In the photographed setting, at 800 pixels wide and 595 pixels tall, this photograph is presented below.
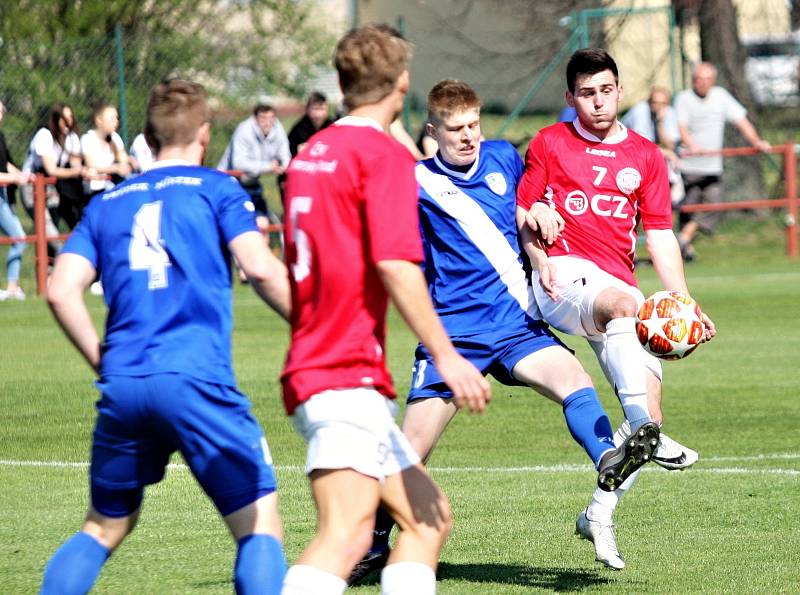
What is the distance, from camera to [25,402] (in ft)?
37.4

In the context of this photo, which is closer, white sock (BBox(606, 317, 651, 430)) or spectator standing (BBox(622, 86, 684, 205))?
white sock (BBox(606, 317, 651, 430))

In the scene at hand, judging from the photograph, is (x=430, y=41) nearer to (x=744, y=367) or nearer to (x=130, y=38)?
(x=130, y=38)

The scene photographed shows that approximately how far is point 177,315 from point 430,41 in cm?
3188

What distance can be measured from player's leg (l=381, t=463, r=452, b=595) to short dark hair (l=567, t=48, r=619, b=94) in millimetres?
2710

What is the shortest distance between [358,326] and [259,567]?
801 millimetres

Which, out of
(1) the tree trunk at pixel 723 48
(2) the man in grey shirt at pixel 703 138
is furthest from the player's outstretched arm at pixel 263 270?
(1) the tree trunk at pixel 723 48

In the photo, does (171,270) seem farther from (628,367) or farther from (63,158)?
(63,158)

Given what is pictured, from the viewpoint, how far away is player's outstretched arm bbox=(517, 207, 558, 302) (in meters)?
6.75

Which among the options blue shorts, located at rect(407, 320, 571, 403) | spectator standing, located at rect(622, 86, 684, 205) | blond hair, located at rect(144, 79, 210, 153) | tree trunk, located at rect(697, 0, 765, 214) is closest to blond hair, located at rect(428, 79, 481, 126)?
blue shorts, located at rect(407, 320, 571, 403)

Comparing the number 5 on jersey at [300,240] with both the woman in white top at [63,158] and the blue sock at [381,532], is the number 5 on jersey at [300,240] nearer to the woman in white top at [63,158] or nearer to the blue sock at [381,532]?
the blue sock at [381,532]

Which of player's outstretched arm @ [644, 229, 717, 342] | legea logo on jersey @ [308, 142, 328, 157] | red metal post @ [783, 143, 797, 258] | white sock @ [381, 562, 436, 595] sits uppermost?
legea logo on jersey @ [308, 142, 328, 157]

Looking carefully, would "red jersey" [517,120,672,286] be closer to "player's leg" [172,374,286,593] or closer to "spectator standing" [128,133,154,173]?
"player's leg" [172,374,286,593]

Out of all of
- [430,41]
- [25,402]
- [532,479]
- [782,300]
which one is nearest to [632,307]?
[532,479]

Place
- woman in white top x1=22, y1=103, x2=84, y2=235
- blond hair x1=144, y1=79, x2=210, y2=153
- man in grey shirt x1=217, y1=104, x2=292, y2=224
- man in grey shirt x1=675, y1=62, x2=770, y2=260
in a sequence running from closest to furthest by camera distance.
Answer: blond hair x1=144, y1=79, x2=210, y2=153
woman in white top x1=22, y1=103, x2=84, y2=235
man in grey shirt x1=217, y1=104, x2=292, y2=224
man in grey shirt x1=675, y1=62, x2=770, y2=260
